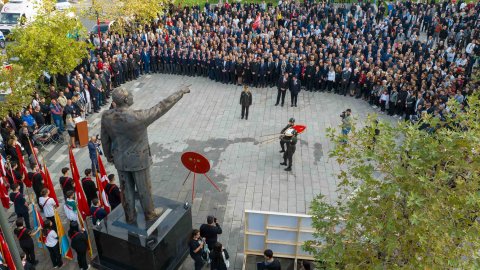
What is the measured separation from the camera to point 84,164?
49.9 ft

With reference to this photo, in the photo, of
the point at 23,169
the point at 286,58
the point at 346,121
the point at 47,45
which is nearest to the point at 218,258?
the point at 346,121

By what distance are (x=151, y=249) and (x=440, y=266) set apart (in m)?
5.65

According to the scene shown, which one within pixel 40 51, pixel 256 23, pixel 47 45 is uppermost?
pixel 47 45

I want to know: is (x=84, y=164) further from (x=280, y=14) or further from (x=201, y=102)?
(x=280, y=14)

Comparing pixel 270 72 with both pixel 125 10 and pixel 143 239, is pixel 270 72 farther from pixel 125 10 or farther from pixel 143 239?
pixel 143 239

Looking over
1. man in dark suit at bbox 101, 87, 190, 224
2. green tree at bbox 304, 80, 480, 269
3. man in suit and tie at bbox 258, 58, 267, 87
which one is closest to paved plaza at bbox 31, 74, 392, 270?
man in suit and tie at bbox 258, 58, 267, 87

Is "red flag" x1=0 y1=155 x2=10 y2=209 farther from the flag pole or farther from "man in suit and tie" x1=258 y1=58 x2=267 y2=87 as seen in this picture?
"man in suit and tie" x1=258 y1=58 x2=267 y2=87

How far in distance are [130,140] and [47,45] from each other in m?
11.7

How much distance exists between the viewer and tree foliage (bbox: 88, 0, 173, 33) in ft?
78.9

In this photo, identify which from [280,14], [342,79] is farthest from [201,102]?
[280,14]

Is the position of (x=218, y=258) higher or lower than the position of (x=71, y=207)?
lower

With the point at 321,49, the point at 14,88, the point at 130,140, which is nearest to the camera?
the point at 130,140

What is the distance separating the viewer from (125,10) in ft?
79.6

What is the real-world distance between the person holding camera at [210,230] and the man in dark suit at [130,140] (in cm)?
156
